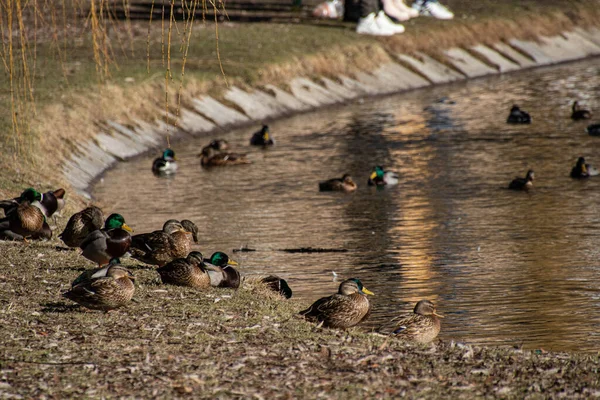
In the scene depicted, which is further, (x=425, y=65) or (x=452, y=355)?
(x=425, y=65)

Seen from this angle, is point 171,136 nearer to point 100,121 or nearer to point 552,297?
point 100,121

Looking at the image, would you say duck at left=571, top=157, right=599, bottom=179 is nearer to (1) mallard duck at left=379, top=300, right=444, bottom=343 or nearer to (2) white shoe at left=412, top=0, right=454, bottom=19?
(1) mallard duck at left=379, top=300, right=444, bottom=343

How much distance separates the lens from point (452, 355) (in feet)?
37.7

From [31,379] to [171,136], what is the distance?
27.2 m

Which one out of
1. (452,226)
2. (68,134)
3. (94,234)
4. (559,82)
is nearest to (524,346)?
(94,234)

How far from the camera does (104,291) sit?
12.5m

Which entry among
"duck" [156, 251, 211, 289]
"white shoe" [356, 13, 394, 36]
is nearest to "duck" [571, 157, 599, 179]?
"duck" [156, 251, 211, 289]

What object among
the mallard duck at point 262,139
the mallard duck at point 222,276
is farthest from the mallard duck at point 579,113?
the mallard duck at point 222,276

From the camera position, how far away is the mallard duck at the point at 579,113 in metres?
38.3

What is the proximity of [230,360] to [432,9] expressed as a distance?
167 feet

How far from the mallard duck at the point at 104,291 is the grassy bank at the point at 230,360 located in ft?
0.55

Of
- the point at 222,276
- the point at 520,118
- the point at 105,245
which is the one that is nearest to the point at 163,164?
the point at 520,118

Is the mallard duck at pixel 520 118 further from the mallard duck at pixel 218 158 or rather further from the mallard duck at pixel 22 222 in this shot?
the mallard duck at pixel 22 222

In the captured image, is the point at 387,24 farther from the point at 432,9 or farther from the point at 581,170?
the point at 581,170
